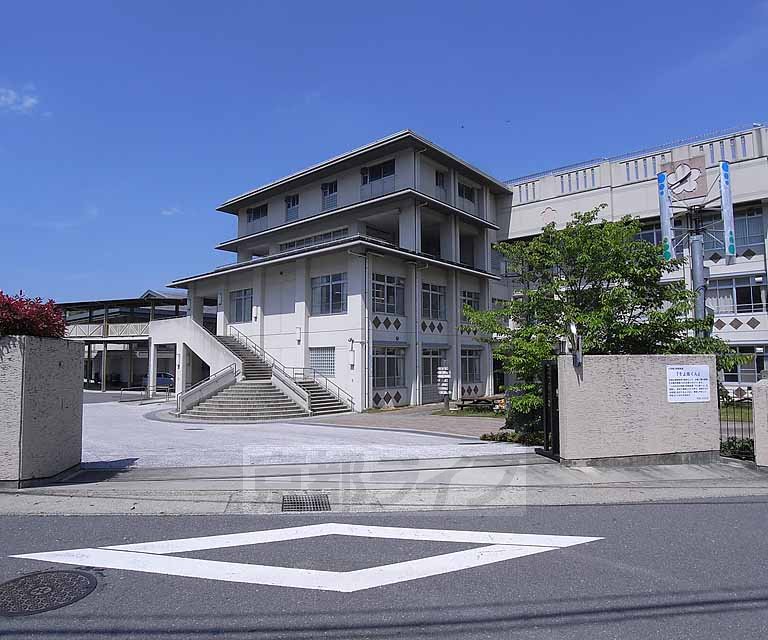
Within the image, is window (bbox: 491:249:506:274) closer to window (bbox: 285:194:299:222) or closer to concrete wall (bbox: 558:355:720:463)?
window (bbox: 285:194:299:222)

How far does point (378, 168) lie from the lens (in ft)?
95.0

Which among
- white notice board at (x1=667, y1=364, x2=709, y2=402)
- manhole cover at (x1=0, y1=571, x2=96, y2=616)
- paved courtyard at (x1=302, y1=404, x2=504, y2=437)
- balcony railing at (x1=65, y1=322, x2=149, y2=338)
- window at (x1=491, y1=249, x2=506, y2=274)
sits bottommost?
paved courtyard at (x1=302, y1=404, x2=504, y2=437)

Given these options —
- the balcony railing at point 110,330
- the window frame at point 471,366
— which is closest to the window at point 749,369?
the window frame at point 471,366

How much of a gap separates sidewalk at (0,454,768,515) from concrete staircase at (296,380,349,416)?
12.5 metres

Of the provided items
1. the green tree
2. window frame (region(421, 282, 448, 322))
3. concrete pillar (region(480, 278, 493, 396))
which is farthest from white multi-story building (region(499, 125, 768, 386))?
the green tree

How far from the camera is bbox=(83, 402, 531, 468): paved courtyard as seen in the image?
11.0 m

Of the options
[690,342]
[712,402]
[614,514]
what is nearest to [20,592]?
[614,514]

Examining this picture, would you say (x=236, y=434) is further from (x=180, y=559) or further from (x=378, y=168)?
(x=378, y=168)

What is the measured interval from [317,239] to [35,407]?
24336 millimetres

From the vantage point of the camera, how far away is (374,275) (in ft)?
81.9

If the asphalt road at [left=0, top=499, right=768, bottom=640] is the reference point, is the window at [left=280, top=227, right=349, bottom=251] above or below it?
above

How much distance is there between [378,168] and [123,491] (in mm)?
23736

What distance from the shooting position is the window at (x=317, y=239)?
30250 mm

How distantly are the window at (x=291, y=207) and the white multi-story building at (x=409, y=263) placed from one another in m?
0.12
